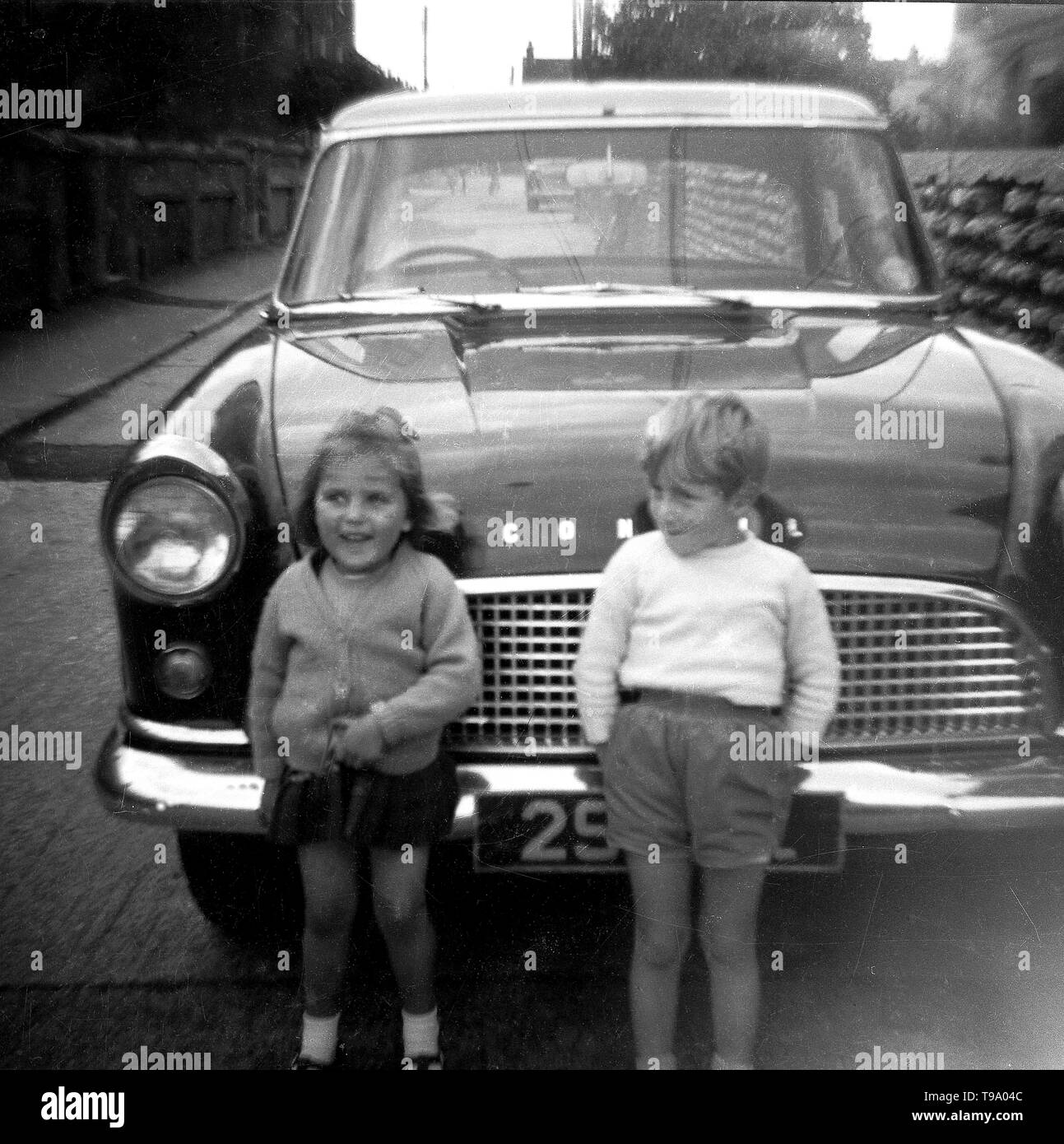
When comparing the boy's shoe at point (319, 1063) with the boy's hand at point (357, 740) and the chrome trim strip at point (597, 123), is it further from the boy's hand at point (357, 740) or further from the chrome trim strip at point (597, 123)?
the chrome trim strip at point (597, 123)

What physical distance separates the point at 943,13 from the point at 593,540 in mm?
946

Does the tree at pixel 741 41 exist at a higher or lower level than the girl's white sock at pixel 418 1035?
higher

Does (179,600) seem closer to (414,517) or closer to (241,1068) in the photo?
(414,517)

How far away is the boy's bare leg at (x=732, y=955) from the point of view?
1898mm

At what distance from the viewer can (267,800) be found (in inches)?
77.0

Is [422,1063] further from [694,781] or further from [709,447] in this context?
[709,447]

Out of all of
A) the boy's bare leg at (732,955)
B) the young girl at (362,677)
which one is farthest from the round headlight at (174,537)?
the boy's bare leg at (732,955)

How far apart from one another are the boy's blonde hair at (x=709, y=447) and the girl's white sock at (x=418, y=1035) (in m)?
0.87

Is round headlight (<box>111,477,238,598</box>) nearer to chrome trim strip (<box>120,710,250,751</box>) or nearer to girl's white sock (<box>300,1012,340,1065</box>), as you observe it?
chrome trim strip (<box>120,710,250,751</box>)

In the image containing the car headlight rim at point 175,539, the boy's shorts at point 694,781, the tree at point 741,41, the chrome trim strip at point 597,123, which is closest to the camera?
the boy's shorts at point 694,781

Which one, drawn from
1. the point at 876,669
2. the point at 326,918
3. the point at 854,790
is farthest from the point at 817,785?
the point at 326,918

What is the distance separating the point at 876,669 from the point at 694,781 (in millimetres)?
353

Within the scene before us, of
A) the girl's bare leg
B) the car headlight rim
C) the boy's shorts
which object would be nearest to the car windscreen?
the car headlight rim

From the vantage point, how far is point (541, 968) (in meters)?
2.13
